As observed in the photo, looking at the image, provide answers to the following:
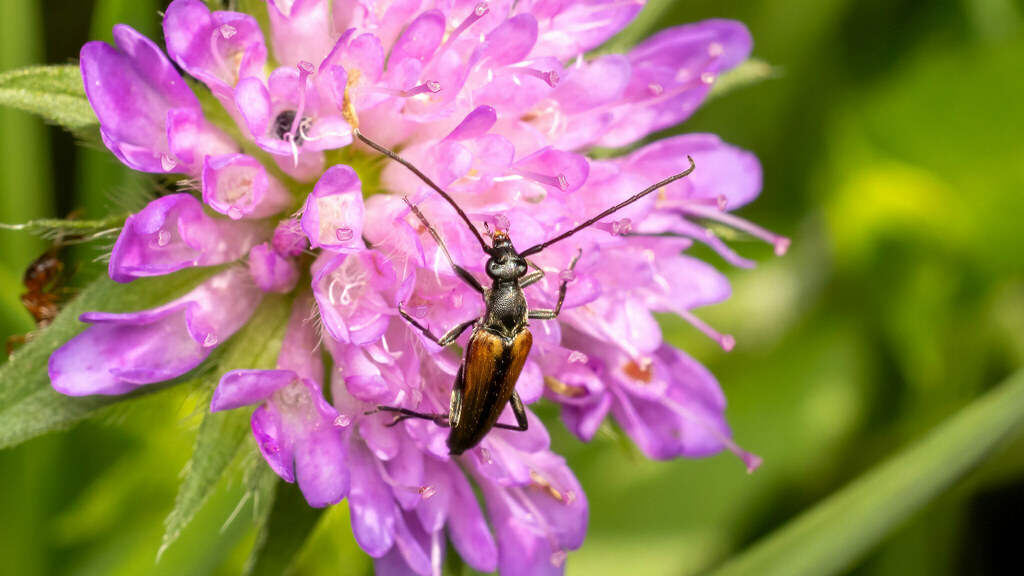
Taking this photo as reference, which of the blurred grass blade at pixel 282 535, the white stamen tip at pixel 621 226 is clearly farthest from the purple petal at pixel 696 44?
the blurred grass blade at pixel 282 535

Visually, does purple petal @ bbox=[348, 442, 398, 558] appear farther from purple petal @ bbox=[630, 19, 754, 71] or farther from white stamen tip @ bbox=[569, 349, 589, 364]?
purple petal @ bbox=[630, 19, 754, 71]

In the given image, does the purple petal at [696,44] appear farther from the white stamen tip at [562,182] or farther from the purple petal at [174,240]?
the purple petal at [174,240]

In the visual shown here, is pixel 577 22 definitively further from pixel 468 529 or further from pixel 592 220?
pixel 468 529

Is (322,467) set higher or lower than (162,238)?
lower

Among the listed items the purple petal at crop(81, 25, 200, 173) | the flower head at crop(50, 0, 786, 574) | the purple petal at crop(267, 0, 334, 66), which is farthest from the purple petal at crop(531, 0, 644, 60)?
the purple petal at crop(81, 25, 200, 173)

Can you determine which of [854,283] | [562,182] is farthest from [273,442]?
[854,283]

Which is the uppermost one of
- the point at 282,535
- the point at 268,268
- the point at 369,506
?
the point at 268,268
